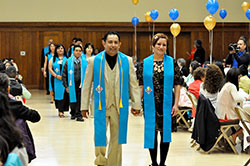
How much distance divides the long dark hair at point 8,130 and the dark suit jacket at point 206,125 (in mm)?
4194

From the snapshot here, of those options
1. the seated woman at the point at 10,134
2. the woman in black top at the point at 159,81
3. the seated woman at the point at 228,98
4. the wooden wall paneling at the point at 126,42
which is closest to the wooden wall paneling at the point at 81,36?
the wooden wall paneling at the point at 126,42

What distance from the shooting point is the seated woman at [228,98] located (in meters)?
6.88

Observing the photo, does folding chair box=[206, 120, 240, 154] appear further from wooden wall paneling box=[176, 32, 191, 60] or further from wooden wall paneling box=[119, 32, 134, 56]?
wooden wall paneling box=[119, 32, 134, 56]

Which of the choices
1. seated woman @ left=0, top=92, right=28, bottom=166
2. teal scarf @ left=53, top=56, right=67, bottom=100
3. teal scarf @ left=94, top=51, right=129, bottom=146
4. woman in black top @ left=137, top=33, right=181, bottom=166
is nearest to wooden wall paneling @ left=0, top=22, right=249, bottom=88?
teal scarf @ left=53, top=56, right=67, bottom=100

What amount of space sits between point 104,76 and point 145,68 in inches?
20.9

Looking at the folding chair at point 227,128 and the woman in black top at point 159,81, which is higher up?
the woman in black top at point 159,81

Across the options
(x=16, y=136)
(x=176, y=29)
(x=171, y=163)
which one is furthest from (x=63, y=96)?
(x=16, y=136)

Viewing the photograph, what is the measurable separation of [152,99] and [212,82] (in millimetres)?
1631

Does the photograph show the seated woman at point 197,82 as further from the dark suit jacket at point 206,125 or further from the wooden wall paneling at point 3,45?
the wooden wall paneling at point 3,45

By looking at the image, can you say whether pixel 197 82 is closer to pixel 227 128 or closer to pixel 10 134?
pixel 227 128

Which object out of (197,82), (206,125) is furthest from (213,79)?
(197,82)

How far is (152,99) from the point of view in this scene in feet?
18.7

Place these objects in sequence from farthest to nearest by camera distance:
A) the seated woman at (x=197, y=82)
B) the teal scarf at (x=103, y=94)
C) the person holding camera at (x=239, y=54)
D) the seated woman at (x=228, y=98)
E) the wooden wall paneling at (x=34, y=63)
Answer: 1. the wooden wall paneling at (x=34, y=63)
2. the person holding camera at (x=239, y=54)
3. the seated woman at (x=197, y=82)
4. the seated woman at (x=228, y=98)
5. the teal scarf at (x=103, y=94)

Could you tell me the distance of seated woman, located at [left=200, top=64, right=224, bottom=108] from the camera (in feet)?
22.9
